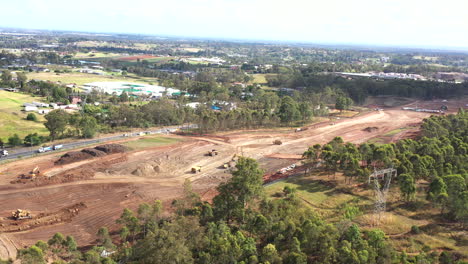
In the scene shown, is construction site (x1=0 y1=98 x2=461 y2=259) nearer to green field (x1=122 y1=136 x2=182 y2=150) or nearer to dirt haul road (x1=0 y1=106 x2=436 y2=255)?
dirt haul road (x1=0 y1=106 x2=436 y2=255)

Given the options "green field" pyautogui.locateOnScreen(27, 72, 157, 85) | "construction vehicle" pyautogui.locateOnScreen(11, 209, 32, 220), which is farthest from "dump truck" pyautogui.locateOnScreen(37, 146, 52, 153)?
"green field" pyautogui.locateOnScreen(27, 72, 157, 85)

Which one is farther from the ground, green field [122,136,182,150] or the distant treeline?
the distant treeline

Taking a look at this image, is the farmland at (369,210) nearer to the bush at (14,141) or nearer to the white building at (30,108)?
the bush at (14,141)

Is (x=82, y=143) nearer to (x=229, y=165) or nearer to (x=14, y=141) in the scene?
(x=14, y=141)

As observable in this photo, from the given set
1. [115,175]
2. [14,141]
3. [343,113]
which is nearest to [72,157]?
[115,175]

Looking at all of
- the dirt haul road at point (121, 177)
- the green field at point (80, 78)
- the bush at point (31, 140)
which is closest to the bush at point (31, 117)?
the bush at point (31, 140)

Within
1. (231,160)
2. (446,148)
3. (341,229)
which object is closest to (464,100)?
(446,148)
